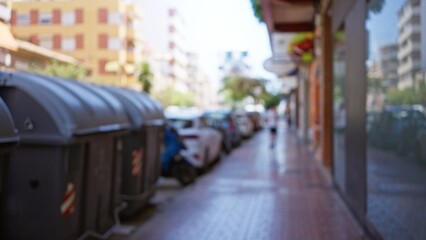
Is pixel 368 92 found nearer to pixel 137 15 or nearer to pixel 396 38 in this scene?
pixel 396 38

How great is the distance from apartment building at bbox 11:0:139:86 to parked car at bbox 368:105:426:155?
778 cm

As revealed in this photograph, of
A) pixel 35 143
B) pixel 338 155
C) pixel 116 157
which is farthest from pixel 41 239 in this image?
pixel 338 155

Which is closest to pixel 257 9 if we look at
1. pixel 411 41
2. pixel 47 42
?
pixel 411 41

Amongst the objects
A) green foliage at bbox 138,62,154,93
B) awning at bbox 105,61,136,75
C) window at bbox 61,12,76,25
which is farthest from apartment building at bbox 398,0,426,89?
green foliage at bbox 138,62,154,93

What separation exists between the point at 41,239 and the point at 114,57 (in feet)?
166

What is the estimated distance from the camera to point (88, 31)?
40094 millimetres

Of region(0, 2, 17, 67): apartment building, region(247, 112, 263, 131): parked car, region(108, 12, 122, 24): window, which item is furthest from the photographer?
region(108, 12, 122, 24): window

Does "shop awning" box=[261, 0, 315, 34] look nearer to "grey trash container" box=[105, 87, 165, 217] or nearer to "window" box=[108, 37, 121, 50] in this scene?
"grey trash container" box=[105, 87, 165, 217]

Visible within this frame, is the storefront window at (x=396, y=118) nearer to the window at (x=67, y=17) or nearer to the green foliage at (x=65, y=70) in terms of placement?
the window at (x=67, y=17)

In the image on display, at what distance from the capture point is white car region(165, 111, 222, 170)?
519 inches

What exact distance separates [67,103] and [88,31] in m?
35.8

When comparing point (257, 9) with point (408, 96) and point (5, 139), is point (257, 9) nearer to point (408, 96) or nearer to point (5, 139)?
point (408, 96)

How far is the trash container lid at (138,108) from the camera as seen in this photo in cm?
834

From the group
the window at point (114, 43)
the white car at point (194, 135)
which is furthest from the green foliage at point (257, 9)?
the window at point (114, 43)
